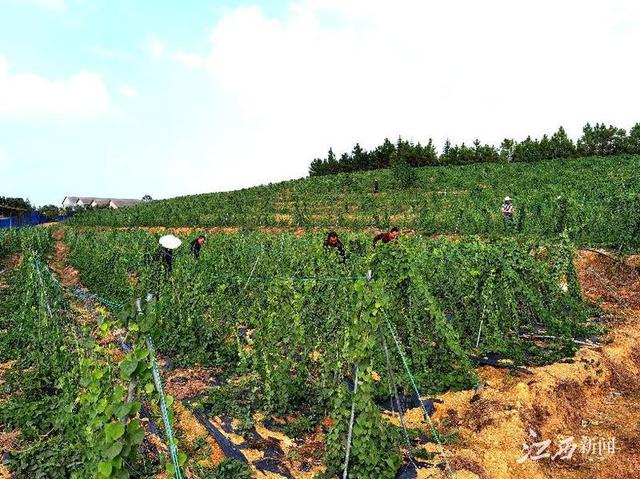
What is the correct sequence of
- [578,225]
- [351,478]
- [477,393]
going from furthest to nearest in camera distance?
[578,225], [477,393], [351,478]

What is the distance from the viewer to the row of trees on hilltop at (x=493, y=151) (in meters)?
55.7

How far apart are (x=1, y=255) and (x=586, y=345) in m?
26.4

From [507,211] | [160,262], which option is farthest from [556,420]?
[507,211]

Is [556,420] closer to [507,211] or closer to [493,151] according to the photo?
[507,211]

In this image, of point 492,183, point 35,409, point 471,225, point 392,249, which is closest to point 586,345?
point 392,249

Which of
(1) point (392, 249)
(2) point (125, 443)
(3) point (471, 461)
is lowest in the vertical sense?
(3) point (471, 461)

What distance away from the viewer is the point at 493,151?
208 feet

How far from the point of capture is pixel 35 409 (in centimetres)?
577

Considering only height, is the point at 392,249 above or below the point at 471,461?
above

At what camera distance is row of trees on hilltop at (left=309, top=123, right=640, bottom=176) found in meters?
55.7

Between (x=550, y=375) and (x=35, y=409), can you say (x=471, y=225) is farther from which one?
→ (x=35, y=409)

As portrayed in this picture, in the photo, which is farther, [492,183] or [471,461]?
[492,183]

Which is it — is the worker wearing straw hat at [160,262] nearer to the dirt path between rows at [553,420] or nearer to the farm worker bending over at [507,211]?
the dirt path between rows at [553,420]

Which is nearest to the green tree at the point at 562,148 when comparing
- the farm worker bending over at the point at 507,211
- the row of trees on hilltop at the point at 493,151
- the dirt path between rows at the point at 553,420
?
the row of trees on hilltop at the point at 493,151
